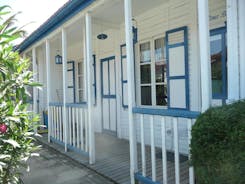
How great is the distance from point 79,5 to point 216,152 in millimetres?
3869

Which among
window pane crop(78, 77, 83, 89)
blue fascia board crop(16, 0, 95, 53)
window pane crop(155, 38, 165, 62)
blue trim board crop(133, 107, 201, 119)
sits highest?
blue fascia board crop(16, 0, 95, 53)

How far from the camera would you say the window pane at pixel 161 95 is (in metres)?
5.24

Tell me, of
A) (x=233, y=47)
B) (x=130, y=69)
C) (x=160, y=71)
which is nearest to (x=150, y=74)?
(x=160, y=71)

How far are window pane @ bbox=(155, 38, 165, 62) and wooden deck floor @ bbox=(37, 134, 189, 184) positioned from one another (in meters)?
1.93

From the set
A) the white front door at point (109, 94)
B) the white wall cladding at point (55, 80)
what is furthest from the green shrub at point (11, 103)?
the white wall cladding at point (55, 80)

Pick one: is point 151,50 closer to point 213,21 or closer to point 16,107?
point 213,21

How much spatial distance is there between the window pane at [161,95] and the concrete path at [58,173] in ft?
6.74

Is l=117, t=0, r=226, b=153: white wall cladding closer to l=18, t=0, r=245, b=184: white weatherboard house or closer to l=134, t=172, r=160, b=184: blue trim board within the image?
l=18, t=0, r=245, b=184: white weatherboard house

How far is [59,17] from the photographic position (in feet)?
18.2

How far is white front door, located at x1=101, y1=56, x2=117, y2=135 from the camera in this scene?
22.9 ft

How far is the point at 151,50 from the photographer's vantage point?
5.49 metres

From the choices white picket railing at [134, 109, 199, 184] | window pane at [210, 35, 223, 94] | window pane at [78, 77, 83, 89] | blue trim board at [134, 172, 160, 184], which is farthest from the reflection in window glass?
window pane at [78, 77, 83, 89]

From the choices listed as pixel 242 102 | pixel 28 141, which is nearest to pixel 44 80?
pixel 28 141

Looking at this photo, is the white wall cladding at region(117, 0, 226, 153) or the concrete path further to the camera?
the white wall cladding at region(117, 0, 226, 153)
